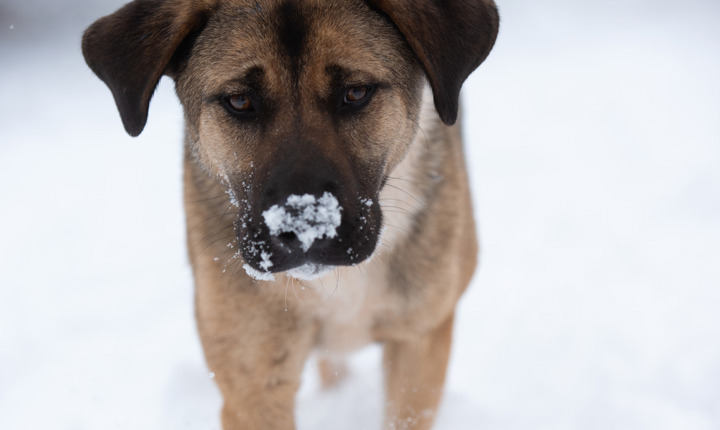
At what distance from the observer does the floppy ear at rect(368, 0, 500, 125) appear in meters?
2.70

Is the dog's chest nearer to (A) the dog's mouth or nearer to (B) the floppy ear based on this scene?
(A) the dog's mouth

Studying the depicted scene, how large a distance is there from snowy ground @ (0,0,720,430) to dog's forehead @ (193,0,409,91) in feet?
7.35

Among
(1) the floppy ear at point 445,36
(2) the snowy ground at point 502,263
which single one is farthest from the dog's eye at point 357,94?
(2) the snowy ground at point 502,263

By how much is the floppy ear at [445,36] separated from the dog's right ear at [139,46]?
0.69m

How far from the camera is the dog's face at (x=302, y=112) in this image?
240cm

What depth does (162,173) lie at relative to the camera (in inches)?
275

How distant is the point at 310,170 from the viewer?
94.4 inches

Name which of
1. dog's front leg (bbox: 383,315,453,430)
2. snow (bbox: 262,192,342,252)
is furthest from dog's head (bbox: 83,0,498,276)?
dog's front leg (bbox: 383,315,453,430)

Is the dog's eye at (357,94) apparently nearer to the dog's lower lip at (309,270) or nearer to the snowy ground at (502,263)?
the dog's lower lip at (309,270)

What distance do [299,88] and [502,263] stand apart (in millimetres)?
3117

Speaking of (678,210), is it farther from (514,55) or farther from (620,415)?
(514,55)

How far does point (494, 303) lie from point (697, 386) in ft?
4.35

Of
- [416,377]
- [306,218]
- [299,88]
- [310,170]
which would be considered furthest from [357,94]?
[416,377]

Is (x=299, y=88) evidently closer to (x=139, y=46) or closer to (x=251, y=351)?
(x=139, y=46)
